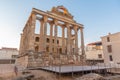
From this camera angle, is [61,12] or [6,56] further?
[6,56]

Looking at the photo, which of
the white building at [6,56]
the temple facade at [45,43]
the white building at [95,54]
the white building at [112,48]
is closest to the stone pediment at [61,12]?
the temple facade at [45,43]

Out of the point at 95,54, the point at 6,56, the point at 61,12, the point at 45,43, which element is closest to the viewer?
the point at 45,43

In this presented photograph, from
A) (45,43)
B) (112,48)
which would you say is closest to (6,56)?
(45,43)

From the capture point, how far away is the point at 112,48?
95.4 ft

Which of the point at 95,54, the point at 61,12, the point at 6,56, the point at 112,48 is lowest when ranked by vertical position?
the point at 6,56

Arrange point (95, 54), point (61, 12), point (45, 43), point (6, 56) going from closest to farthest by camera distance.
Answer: point (45, 43) < point (61, 12) < point (6, 56) < point (95, 54)

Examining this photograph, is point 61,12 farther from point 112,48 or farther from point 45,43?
point 112,48

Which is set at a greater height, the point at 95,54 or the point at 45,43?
the point at 45,43

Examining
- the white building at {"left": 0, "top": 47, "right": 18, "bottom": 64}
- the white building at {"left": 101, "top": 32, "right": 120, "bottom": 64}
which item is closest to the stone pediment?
the white building at {"left": 101, "top": 32, "right": 120, "bottom": 64}

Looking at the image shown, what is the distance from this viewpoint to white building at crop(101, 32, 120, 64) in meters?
27.8

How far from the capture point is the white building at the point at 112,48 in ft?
91.3

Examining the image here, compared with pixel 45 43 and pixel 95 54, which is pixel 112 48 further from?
pixel 45 43

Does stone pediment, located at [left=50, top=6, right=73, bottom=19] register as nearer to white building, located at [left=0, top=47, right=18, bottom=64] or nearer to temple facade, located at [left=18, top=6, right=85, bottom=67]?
temple facade, located at [left=18, top=6, right=85, bottom=67]

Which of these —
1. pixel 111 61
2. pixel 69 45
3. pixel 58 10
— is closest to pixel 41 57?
pixel 69 45
